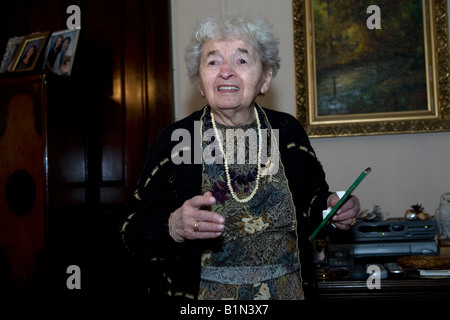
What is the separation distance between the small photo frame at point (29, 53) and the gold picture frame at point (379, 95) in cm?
144

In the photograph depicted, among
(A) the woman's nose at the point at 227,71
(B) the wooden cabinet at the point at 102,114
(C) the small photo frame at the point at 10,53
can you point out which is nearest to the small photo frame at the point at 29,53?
(C) the small photo frame at the point at 10,53

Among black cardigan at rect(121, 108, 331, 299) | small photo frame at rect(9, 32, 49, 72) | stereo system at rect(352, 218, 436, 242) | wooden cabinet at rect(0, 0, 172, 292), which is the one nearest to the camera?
black cardigan at rect(121, 108, 331, 299)

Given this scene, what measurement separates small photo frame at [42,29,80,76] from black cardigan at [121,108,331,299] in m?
1.13

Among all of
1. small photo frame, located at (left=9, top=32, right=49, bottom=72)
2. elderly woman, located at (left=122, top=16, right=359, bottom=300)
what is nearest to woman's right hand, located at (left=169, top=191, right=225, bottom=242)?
elderly woman, located at (left=122, top=16, right=359, bottom=300)

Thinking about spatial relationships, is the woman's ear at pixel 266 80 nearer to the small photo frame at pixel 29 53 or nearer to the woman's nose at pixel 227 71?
the woman's nose at pixel 227 71

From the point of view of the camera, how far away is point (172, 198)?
1.45m

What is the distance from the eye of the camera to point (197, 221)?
1.16 metres

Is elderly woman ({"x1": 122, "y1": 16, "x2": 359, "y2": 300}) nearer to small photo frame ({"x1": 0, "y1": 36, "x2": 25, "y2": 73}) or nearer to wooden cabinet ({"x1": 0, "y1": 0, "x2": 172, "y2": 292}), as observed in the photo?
wooden cabinet ({"x1": 0, "y1": 0, "x2": 172, "y2": 292})

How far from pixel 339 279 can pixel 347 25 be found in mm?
1441

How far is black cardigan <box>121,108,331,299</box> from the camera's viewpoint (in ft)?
4.37

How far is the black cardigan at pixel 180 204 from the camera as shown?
4.37ft

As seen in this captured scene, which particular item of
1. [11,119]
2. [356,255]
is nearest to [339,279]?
[356,255]

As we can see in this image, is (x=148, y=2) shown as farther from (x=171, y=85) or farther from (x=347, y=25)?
(x=347, y=25)

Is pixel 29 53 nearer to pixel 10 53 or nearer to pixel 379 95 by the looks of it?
pixel 10 53
